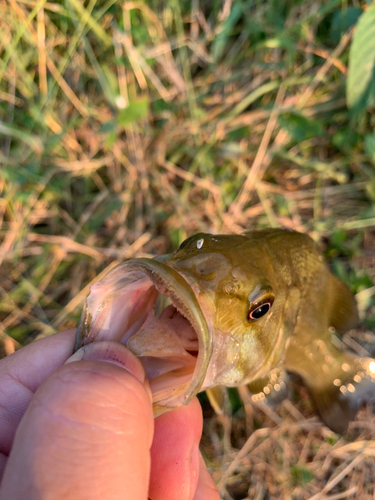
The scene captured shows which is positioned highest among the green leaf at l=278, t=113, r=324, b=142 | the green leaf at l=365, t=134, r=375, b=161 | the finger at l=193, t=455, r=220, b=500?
the green leaf at l=278, t=113, r=324, b=142

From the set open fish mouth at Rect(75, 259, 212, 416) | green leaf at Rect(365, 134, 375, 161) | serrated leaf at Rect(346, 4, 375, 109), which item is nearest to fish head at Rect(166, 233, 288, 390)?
open fish mouth at Rect(75, 259, 212, 416)

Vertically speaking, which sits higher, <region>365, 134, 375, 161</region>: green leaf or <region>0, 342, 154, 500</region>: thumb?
<region>0, 342, 154, 500</region>: thumb

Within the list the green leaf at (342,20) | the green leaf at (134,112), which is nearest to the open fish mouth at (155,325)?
the green leaf at (134,112)

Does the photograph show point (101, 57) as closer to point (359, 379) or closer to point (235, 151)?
point (235, 151)

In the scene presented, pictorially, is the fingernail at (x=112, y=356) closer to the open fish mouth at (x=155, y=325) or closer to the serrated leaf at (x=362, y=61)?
the open fish mouth at (x=155, y=325)

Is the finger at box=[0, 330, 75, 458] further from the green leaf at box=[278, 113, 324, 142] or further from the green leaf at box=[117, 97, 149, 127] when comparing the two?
the green leaf at box=[278, 113, 324, 142]

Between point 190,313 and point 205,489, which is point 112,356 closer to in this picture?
point 190,313
